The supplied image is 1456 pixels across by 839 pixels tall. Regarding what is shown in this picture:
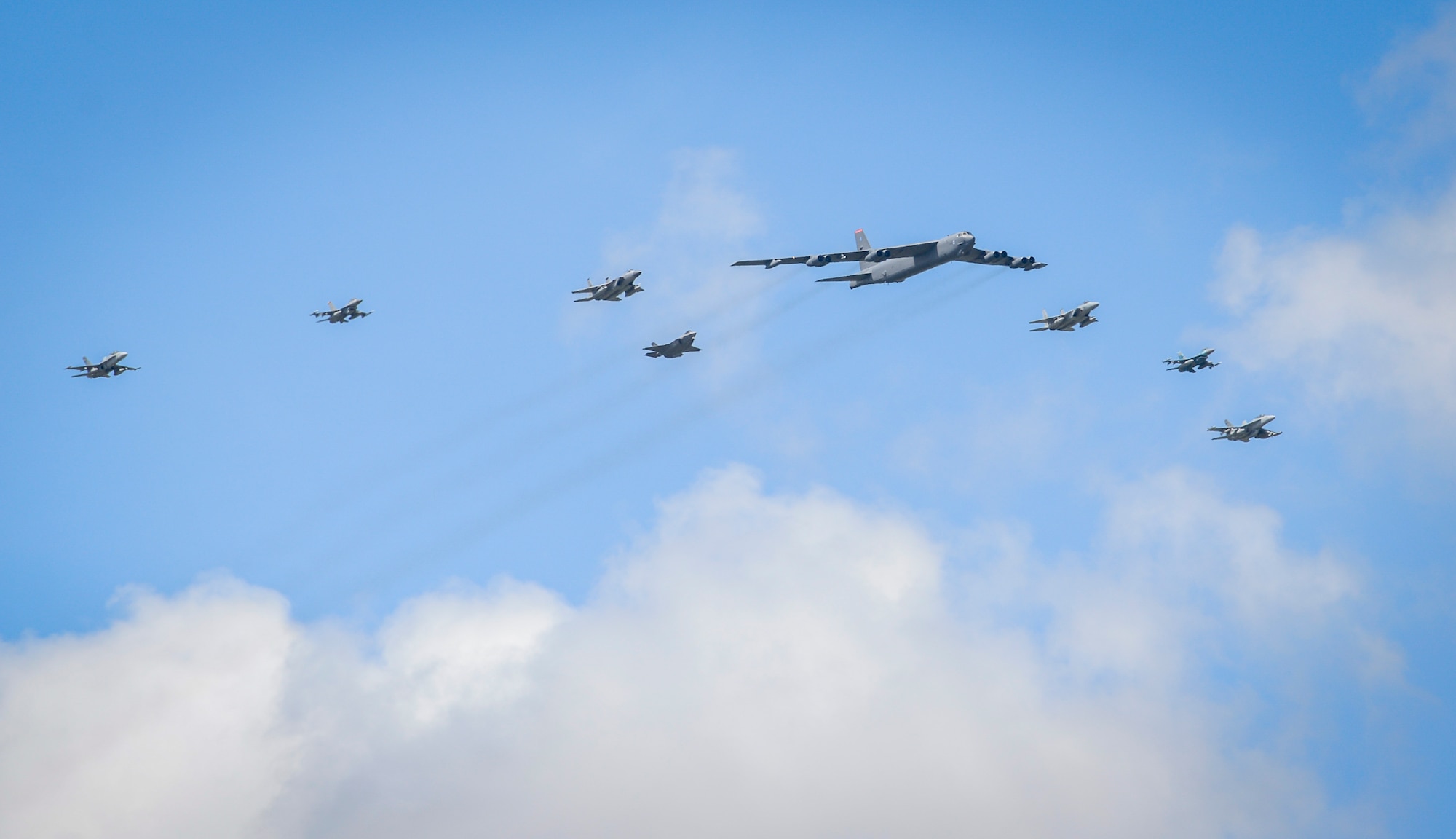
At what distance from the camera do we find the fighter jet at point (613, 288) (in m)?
97.1

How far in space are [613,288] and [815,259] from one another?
49.3 ft

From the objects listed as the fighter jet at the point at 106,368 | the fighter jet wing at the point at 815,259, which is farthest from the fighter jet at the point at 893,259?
the fighter jet at the point at 106,368

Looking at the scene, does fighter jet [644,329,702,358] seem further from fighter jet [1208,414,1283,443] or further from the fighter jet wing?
fighter jet [1208,414,1283,443]

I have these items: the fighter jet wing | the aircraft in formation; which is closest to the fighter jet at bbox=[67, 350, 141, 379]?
the aircraft in formation

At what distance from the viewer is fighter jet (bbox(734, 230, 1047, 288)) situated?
9281 cm

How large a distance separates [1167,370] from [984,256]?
28.3 meters

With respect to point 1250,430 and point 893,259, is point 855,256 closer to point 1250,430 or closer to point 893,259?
point 893,259

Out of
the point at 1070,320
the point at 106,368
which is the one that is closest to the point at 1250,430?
the point at 1070,320

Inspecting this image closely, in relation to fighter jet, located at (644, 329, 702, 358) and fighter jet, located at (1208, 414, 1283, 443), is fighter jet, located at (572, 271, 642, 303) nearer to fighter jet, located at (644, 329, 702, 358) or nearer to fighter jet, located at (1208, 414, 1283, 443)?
fighter jet, located at (644, 329, 702, 358)

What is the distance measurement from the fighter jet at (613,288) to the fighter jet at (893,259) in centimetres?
936

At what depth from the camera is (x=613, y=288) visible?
97188mm

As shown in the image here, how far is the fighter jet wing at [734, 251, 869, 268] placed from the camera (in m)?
91.7

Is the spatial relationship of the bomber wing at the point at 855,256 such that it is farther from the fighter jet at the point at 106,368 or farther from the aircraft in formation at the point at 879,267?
the fighter jet at the point at 106,368

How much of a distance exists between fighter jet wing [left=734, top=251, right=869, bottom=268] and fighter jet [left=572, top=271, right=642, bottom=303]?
931cm
